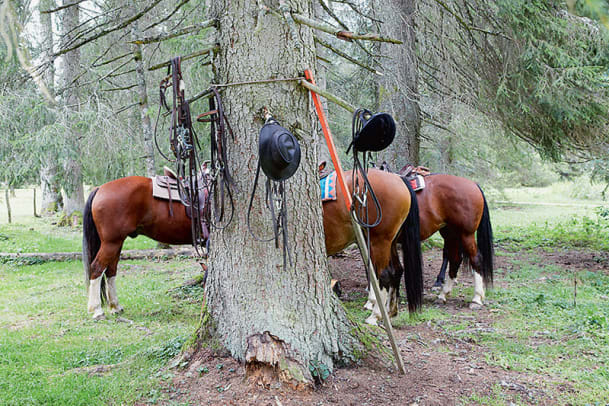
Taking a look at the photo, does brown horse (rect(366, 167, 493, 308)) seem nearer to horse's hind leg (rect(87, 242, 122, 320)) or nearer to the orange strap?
the orange strap

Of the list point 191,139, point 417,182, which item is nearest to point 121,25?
point 191,139

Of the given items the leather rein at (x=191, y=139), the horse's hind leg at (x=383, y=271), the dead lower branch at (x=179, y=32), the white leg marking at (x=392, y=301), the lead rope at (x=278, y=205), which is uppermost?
the dead lower branch at (x=179, y=32)

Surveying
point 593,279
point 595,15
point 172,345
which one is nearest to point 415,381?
point 172,345

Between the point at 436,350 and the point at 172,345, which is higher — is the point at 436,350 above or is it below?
below

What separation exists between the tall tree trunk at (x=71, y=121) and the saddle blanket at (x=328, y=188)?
5.61 m

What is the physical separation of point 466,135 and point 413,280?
25.9 feet

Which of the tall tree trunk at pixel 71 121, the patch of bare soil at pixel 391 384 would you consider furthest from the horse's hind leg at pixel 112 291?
the tall tree trunk at pixel 71 121

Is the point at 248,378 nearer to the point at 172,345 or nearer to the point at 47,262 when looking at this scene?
the point at 172,345

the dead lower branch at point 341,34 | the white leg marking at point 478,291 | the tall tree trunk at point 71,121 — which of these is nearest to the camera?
the dead lower branch at point 341,34

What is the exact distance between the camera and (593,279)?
6391 mm

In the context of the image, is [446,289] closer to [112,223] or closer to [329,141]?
[329,141]

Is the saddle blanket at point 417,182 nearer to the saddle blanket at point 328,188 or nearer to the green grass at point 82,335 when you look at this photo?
the saddle blanket at point 328,188

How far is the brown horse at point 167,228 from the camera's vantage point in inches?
188

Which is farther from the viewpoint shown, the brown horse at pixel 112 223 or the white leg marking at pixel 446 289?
the white leg marking at pixel 446 289
